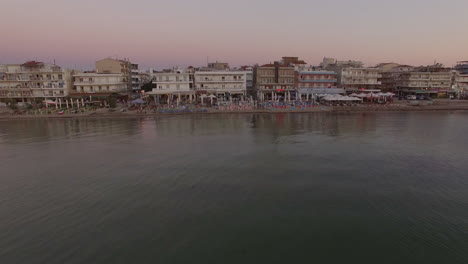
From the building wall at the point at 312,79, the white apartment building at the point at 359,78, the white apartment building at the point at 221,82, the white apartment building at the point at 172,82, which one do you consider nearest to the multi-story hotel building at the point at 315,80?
the building wall at the point at 312,79

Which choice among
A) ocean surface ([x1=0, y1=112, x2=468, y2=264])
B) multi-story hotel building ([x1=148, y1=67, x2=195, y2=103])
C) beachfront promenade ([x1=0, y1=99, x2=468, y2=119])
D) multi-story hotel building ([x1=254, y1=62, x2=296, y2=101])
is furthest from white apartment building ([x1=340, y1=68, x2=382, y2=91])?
ocean surface ([x1=0, y1=112, x2=468, y2=264])

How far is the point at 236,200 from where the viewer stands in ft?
45.8

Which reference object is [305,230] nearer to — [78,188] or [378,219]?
[378,219]

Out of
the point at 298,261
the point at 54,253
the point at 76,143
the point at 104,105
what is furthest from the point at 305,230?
the point at 104,105

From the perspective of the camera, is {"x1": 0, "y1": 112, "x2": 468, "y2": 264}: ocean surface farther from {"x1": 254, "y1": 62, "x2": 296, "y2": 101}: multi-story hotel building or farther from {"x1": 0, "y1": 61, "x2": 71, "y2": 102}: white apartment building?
{"x1": 254, "y1": 62, "x2": 296, "y2": 101}: multi-story hotel building

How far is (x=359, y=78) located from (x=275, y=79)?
19.6 metres

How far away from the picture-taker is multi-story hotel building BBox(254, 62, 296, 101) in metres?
54.0

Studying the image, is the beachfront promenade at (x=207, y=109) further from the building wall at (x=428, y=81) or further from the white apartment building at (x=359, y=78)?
the building wall at (x=428, y=81)

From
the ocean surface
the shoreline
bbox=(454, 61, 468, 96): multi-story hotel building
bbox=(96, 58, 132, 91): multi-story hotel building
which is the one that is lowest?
the ocean surface

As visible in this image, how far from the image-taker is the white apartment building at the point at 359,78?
2275 inches

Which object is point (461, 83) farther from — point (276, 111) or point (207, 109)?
point (207, 109)

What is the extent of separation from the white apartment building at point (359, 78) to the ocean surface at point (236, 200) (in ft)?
108

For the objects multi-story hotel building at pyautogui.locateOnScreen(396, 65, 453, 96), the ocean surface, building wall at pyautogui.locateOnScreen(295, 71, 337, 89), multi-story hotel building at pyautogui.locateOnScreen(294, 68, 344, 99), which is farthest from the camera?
multi-story hotel building at pyautogui.locateOnScreen(396, 65, 453, 96)

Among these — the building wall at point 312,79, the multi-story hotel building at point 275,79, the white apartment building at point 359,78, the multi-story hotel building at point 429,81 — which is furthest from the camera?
the multi-story hotel building at point 429,81
